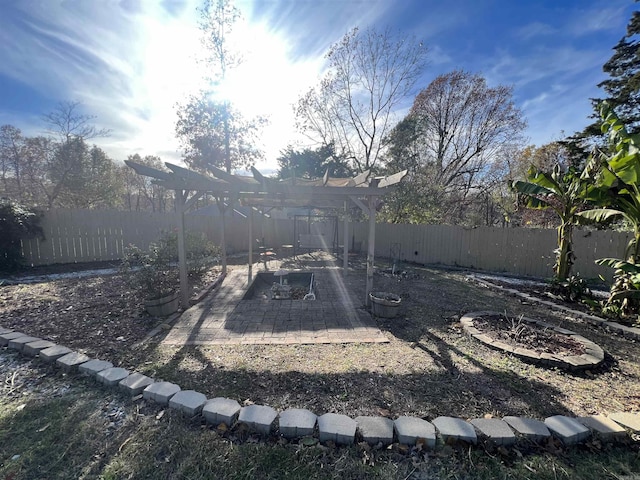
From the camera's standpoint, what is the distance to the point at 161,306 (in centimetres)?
427

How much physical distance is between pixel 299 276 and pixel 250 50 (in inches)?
471

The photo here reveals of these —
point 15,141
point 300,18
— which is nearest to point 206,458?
point 300,18

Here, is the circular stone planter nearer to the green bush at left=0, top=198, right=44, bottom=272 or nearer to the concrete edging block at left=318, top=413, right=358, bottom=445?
the concrete edging block at left=318, top=413, right=358, bottom=445

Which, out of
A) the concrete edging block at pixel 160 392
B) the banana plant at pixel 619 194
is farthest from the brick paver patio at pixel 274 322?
the banana plant at pixel 619 194

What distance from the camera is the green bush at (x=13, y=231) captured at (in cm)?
681

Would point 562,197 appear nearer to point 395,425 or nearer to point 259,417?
point 395,425

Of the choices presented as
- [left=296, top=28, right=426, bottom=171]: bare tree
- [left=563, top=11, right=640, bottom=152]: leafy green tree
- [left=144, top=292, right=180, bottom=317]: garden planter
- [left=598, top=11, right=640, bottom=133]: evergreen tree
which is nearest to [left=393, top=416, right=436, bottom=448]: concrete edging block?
[left=144, top=292, right=180, bottom=317]: garden planter

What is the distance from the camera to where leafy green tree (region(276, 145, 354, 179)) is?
1756cm

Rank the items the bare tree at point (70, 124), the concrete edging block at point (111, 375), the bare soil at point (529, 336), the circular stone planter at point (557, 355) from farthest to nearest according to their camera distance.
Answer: the bare tree at point (70, 124)
the bare soil at point (529, 336)
the circular stone planter at point (557, 355)
the concrete edging block at point (111, 375)

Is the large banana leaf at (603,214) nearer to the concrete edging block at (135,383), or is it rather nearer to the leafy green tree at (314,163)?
the concrete edging block at (135,383)

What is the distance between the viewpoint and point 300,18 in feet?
20.9

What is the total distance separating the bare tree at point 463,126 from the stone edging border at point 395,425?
14056 mm

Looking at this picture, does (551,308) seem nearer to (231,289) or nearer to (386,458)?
(386,458)

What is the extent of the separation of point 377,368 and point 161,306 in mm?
3585
